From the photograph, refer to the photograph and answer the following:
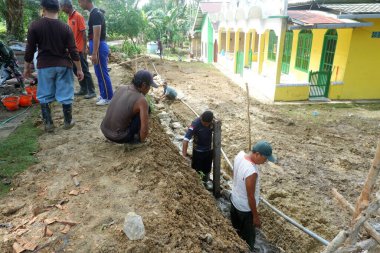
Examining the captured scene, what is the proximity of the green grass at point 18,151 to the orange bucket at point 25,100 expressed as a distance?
4.49 ft

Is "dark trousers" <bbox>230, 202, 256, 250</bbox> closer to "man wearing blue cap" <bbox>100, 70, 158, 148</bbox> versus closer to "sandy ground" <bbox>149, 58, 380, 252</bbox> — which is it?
"sandy ground" <bbox>149, 58, 380, 252</bbox>

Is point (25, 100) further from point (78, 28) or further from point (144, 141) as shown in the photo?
point (144, 141)

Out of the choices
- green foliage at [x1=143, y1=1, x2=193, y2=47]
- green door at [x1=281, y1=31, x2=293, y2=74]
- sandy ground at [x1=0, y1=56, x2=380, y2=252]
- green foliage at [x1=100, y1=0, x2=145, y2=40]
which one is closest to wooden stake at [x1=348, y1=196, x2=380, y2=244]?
sandy ground at [x1=0, y1=56, x2=380, y2=252]

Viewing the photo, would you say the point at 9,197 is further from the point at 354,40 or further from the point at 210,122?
the point at 354,40

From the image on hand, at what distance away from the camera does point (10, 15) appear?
13.1m

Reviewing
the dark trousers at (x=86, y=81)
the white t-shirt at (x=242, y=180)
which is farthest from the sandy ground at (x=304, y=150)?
the dark trousers at (x=86, y=81)

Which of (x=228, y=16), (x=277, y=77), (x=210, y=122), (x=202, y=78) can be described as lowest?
(x=202, y=78)

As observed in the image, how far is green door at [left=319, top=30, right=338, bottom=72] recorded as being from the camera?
38.4 ft

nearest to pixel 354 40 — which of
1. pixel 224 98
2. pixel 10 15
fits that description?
pixel 224 98

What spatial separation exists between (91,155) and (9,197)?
3.76 feet

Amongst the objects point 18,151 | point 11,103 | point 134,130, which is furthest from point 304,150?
point 11,103

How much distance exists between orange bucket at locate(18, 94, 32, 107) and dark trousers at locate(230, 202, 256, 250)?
5.07 meters

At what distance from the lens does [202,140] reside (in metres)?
5.03

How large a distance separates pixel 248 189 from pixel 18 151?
10.8ft
